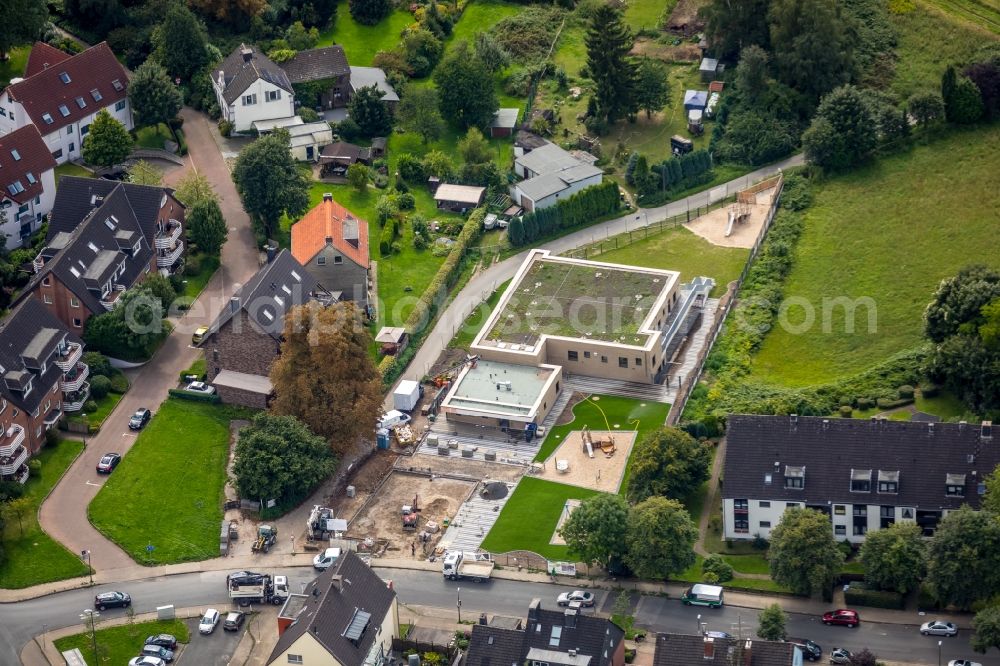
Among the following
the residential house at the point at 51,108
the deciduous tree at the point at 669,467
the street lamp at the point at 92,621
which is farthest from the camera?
the residential house at the point at 51,108

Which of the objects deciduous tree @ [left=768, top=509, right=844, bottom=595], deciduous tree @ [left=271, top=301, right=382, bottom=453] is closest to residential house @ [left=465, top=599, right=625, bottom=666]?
deciduous tree @ [left=768, top=509, right=844, bottom=595]

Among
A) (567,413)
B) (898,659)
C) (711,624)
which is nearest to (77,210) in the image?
(567,413)

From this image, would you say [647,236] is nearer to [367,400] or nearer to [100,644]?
[367,400]

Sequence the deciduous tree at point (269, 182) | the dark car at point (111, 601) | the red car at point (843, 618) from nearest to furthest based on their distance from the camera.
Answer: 1. the red car at point (843, 618)
2. the dark car at point (111, 601)
3. the deciduous tree at point (269, 182)

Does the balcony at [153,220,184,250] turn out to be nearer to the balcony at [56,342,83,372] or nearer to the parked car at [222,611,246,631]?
the balcony at [56,342,83,372]

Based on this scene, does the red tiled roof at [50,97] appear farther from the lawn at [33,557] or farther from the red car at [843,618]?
the red car at [843,618]

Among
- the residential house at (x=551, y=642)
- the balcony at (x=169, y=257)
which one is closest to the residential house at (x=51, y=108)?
the balcony at (x=169, y=257)

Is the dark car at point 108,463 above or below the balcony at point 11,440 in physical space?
below
